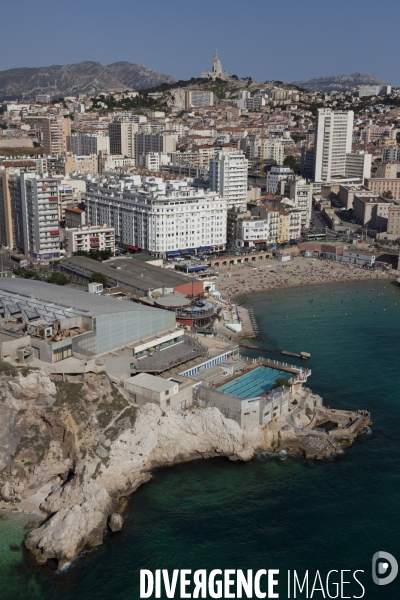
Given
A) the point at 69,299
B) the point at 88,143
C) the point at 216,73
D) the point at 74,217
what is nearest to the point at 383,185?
the point at 74,217

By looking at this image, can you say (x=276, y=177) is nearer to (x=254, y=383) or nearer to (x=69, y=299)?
(x=69, y=299)

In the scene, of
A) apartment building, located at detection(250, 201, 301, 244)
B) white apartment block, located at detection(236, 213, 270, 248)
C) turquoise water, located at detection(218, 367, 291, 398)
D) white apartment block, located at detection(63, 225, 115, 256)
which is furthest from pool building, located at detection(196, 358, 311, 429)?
apartment building, located at detection(250, 201, 301, 244)

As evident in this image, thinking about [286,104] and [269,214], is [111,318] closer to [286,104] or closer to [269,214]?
[269,214]

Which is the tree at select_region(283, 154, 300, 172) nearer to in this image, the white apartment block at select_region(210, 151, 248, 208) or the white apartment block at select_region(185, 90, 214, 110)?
the white apartment block at select_region(210, 151, 248, 208)

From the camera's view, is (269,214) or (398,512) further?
(269,214)

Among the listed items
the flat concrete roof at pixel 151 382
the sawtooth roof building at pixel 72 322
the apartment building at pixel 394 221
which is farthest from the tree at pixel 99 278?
the apartment building at pixel 394 221

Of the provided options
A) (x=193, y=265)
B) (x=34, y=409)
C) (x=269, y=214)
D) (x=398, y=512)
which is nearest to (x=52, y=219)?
(x=193, y=265)
